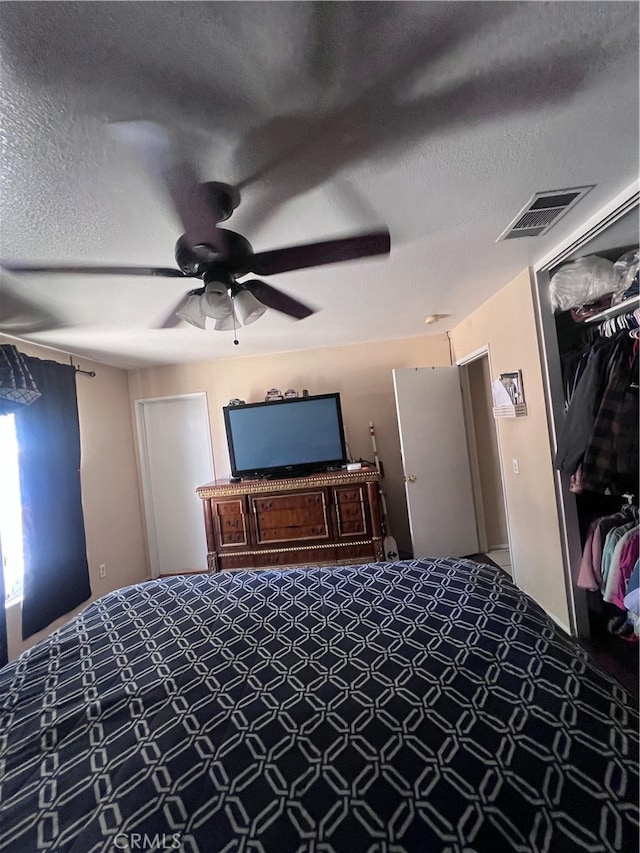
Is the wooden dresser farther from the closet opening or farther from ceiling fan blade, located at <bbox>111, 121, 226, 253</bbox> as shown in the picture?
ceiling fan blade, located at <bbox>111, 121, 226, 253</bbox>

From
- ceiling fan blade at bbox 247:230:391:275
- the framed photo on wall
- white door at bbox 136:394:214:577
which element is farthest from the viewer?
white door at bbox 136:394:214:577

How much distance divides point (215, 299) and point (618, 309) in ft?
6.54

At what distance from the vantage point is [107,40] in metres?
0.71

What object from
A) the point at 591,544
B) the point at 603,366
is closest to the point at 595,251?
the point at 603,366

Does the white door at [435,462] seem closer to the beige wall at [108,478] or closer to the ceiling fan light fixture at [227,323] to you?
the ceiling fan light fixture at [227,323]

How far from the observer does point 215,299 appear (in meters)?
1.29

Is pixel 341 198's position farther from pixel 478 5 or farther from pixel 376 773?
pixel 376 773

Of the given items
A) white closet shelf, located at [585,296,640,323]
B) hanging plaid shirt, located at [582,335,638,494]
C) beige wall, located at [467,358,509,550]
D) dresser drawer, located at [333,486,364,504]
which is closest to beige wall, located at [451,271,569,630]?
white closet shelf, located at [585,296,640,323]

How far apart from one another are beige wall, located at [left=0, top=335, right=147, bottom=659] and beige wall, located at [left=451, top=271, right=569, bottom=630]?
3508 mm

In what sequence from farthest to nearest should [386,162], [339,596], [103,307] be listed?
[103,307] < [339,596] < [386,162]

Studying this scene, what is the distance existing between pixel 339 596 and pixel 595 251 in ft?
7.34

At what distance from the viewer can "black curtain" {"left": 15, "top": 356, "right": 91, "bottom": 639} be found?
2.46 m

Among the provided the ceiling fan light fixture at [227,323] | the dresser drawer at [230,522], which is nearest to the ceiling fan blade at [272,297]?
the ceiling fan light fixture at [227,323]

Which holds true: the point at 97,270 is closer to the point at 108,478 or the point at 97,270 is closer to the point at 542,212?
the point at 542,212
